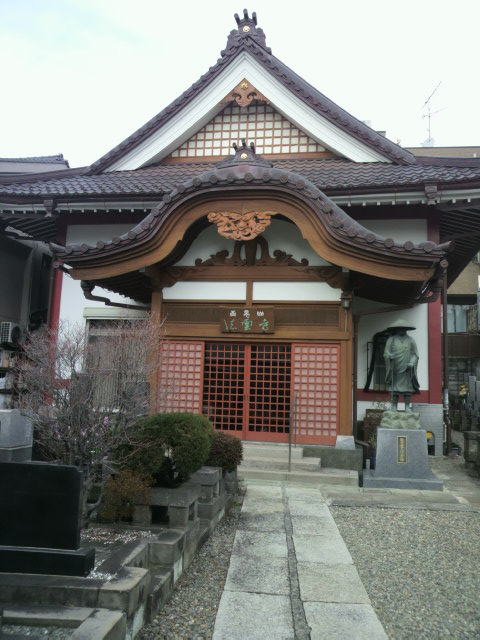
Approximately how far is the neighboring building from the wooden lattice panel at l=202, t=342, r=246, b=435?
0.03 m

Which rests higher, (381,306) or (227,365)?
(381,306)

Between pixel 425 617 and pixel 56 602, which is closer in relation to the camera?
pixel 56 602

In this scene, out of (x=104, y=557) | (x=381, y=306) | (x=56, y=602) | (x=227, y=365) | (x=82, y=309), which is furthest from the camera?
(x=82, y=309)

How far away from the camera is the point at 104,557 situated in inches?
156

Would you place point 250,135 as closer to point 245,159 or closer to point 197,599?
point 245,159

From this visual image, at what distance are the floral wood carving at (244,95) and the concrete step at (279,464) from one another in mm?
9428

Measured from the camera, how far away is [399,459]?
8648 mm

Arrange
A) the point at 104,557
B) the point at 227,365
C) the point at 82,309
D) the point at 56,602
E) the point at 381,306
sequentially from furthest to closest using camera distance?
the point at 82,309, the point at 381,306, the point at 227,365, the point at 104,557, the point at 56,602

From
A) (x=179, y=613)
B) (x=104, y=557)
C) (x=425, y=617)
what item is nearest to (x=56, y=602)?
(x=104, y=557)

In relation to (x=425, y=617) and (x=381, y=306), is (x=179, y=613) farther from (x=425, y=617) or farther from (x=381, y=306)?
(x=381, y=306)

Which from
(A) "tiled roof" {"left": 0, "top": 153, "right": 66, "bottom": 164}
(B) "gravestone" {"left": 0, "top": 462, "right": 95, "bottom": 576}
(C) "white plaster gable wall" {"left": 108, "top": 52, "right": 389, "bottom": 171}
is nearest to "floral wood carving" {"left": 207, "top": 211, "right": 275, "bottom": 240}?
(C) "white plaster gable wall" {"left": 108, "top": 52, "right": 389, "bottom": 171}

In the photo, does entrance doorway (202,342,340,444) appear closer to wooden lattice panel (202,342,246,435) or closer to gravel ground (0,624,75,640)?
wooden lattice panel (202,342,246,435)

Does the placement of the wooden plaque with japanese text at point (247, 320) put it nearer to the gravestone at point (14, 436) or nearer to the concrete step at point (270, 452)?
the concrete step at point (270, 452)

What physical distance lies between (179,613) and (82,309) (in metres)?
10.4
